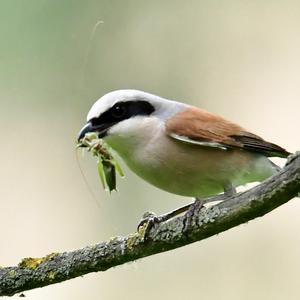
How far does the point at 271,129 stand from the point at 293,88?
404 mm

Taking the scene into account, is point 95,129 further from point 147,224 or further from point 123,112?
point 147,224

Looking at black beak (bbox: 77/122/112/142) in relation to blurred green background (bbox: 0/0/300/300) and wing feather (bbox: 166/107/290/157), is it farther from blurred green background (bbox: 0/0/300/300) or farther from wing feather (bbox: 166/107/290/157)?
blurred green background (bbox: 0/0/300/300)

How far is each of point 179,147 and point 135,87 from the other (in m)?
1.57

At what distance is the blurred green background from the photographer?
14.1ft

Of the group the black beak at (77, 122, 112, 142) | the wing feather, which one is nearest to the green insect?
the black beak at (77, 122, 112, 142)

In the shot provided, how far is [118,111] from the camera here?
3.23 meters

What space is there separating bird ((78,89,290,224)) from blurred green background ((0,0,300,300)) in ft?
2.94

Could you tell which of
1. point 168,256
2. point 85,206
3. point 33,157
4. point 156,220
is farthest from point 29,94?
point 156,220

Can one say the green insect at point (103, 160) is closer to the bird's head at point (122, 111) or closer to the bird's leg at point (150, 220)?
the bird's head at point (122, 111)

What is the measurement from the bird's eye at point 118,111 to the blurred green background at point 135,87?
902 mm

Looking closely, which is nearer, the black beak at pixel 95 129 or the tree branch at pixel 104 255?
the tree branch at pixel 104 255

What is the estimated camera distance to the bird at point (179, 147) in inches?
123

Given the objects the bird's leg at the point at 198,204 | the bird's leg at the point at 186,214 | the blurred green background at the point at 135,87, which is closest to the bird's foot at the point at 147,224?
→ the bird's leg at the point at 186,214

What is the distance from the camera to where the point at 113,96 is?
322cm
